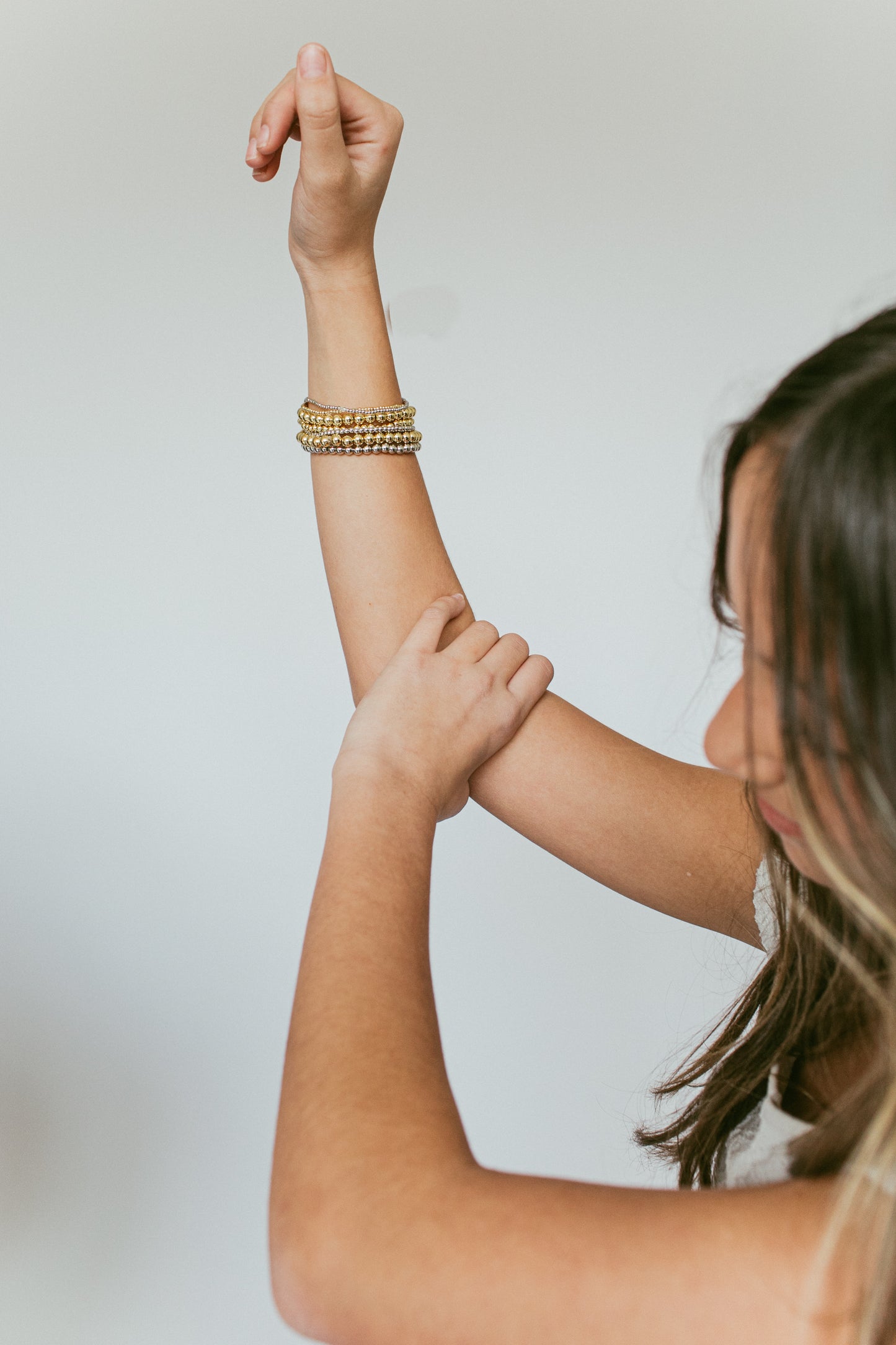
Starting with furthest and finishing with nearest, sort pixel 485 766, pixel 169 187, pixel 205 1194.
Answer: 1. pixel 205 1194
2. pixel 169 187
3. pixel 485 766

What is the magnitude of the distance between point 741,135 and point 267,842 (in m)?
1.04

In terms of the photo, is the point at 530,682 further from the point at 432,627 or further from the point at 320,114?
the point at 320,114

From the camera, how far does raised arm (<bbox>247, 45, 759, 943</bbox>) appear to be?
819 mm

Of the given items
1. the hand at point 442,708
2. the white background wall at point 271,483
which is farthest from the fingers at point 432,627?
the white background wall at point 271,483

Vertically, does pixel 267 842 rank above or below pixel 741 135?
below

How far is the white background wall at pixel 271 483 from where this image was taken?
Result: 4.39 feet

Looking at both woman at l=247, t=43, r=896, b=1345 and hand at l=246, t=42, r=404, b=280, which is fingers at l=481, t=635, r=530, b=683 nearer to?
woman at l=247, t=43, r=896, b=1345

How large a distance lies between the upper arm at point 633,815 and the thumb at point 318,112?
0.40 metres

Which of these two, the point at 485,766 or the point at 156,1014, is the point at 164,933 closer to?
the point at 156,1014

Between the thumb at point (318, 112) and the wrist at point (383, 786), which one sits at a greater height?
the thumb at point (318, 112)

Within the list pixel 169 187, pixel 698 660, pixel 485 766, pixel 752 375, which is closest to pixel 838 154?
pixel 752 375

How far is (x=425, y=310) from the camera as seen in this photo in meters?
1.38

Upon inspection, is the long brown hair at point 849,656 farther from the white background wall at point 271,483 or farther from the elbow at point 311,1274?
the white background wall at point 271,483

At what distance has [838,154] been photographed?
140 cm
